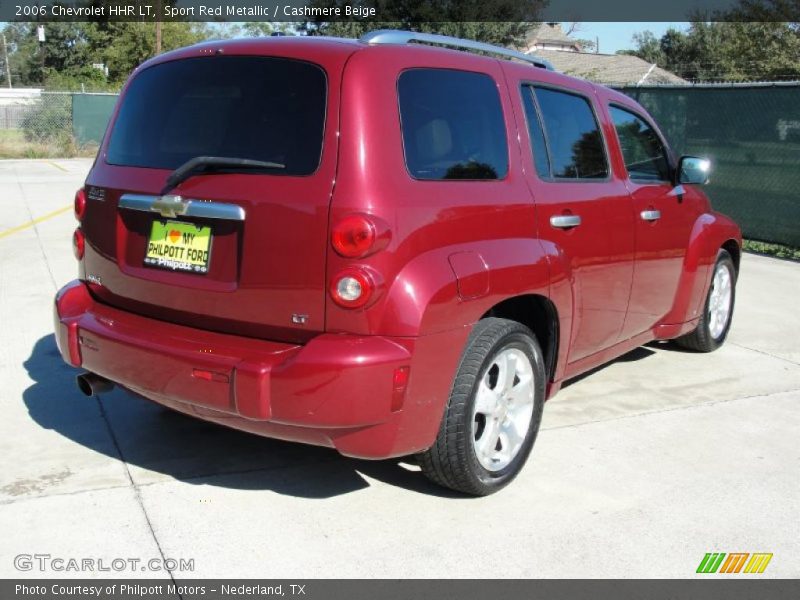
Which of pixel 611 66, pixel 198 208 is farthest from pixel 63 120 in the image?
pixel 611 66

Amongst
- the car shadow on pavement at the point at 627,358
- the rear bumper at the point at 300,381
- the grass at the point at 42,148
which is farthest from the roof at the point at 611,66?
the rear bumper at the point at 300,381

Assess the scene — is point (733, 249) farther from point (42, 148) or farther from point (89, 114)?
point (89, 114)

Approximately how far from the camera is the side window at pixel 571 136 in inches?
168

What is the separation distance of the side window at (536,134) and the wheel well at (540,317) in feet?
1.97

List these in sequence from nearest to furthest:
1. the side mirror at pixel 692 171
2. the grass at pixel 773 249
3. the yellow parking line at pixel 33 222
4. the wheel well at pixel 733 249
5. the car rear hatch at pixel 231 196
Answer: the car rear hatch at pixel 231 196 → the side mirror at pixel 692 171 → the wheel well at pixel 733 249 → the yellow parking line at pixel 33 222 → the grass at pixel 773 249

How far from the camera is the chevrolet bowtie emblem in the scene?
339cm

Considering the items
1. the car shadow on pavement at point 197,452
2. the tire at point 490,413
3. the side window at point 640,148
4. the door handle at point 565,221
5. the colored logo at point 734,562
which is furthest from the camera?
the side window at point 640,148

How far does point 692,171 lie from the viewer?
547 cm

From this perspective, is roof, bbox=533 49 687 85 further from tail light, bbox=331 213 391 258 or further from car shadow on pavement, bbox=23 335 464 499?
tail light, bbox=331 213 391 258

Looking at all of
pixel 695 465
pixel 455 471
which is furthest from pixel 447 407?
pixel 695 465

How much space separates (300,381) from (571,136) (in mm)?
2169

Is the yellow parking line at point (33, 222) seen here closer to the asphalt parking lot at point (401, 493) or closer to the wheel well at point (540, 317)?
the asphalt parking lot at point (401, 493)

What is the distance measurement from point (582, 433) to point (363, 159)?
2.19 meters

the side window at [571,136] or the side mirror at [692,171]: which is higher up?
the side window at [571,136]
